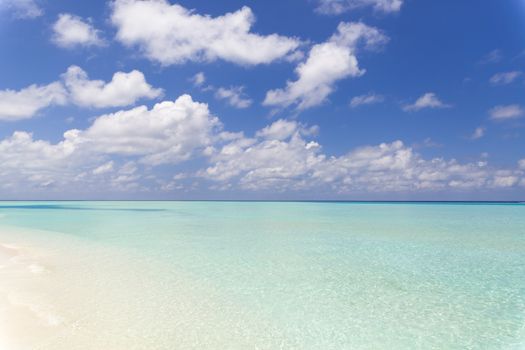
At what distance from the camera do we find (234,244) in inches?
605

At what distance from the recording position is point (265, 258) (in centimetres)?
1205

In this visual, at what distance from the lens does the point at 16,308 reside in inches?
263

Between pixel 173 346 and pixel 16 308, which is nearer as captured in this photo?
pixel 173 346

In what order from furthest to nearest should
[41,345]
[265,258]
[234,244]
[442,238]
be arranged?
[442,238]
[234,244]
[265,258]
[41,345]

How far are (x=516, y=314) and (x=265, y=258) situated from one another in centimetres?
692

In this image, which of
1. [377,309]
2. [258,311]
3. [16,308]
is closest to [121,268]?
[16,308]

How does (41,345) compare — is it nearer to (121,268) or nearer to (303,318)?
(303,318)

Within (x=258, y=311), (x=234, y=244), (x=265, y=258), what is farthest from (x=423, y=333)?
(x=234, y=244)

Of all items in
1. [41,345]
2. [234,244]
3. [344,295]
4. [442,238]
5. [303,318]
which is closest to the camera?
[41,345]

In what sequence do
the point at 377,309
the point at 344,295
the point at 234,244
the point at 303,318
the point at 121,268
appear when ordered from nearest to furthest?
the point at 303,318, the point at 377,309, the point at 344,295, the point at 121,268, the point at 234,244

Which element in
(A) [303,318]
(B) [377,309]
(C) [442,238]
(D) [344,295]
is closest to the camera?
(A) [303,318]

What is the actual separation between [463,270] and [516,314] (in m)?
3.90

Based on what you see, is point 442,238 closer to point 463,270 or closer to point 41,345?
point 463,270

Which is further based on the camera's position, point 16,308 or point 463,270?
point 463,270
